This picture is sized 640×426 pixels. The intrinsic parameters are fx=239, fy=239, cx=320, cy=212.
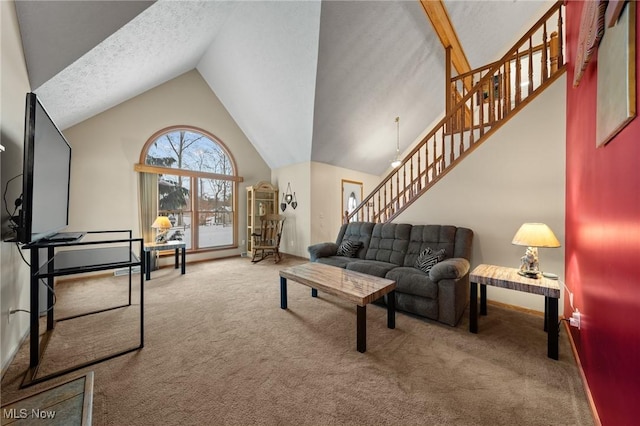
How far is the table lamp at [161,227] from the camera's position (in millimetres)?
4246

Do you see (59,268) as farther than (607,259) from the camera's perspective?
Yes

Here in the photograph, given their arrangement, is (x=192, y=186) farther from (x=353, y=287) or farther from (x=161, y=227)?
(x=353, y=287)

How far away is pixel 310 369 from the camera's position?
173cm

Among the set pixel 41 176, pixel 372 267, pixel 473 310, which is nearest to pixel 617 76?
pixel 473 310

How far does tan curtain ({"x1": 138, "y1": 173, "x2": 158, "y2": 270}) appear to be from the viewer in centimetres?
448

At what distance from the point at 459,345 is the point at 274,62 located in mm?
4568

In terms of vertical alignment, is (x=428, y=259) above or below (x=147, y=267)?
above

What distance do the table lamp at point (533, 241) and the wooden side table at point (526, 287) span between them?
8 centimetres

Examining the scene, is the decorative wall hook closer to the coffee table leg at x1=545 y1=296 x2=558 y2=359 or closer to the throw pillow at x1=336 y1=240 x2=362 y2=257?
the throw pillow at x1=336 y1=240 x2=362 y2=257

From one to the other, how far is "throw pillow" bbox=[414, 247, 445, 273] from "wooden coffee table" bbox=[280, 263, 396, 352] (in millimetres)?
625

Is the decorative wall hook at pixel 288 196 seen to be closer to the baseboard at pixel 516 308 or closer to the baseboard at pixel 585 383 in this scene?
the baseboard at pixel 516 308

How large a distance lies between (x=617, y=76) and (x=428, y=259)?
2121mm

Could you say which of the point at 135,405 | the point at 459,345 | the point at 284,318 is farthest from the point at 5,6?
the point at 459,345

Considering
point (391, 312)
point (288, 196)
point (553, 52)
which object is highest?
point (553, 52)
